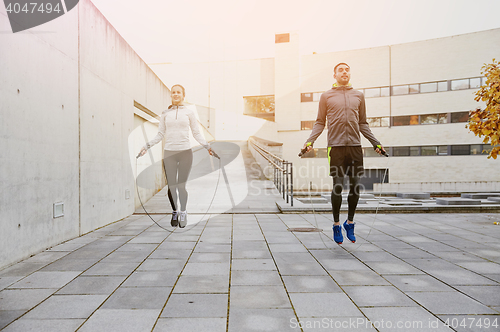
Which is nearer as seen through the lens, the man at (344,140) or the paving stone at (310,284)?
the paving stone at (310,284)

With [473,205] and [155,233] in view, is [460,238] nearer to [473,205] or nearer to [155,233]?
[473,205]

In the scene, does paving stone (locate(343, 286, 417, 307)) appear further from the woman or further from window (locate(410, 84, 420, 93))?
window (locate(410, 84, 420, 93))

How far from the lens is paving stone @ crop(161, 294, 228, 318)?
212 centimetres

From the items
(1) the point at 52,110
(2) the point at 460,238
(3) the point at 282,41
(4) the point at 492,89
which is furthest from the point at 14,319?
(3) the point at 282,41

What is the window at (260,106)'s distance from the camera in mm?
30531

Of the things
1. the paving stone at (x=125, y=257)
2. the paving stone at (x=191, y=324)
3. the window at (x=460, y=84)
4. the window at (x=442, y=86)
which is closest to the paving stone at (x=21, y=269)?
the paving stone at (x=125, y=257)

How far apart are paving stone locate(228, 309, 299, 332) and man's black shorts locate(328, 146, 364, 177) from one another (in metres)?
2.22

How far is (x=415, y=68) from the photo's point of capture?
2544 centimetres

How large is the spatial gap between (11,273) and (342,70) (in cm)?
405

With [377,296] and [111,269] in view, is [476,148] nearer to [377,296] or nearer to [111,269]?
[377,296]

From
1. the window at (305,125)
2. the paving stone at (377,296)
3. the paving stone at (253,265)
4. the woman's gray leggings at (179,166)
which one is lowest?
the paving stone at (253,265)

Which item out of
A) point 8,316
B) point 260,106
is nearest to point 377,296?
point 8,316

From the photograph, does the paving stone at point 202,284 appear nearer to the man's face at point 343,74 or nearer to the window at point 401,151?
the man's face at point 343,74

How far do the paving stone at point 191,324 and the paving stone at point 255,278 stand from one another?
0.70m
